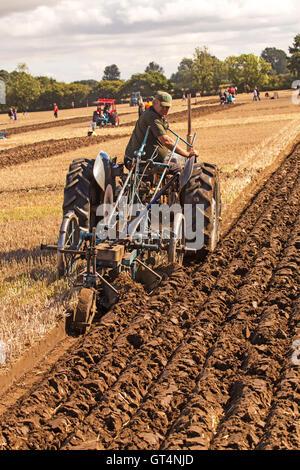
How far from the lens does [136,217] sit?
6613 millimetres

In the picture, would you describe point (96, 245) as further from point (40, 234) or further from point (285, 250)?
point (40, 234)

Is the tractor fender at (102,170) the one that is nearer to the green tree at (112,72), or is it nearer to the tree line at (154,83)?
the tree line at (154,83)

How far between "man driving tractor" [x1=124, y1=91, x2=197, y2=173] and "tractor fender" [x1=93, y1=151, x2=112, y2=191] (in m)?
0.31

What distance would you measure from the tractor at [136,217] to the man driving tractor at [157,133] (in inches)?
2.7

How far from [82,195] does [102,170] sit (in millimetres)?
374

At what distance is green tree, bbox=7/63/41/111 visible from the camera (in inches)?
2812

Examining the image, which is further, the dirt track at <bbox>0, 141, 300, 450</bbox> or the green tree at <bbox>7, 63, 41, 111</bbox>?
the green tree at <bbox>7, 63, 41, 111</bbox>

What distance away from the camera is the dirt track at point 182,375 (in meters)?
3.60

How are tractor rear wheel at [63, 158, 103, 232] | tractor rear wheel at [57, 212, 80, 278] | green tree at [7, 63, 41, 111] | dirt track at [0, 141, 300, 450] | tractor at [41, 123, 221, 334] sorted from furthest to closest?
green tree at [7, 63, 41, 111]
tractor rear wheel at [63, 158, 103, 232]
tractor at [41, 123, 221, 334]
tractor rear wheel at [57, 212, 80, 278]
dirt track at [0, 141, 300, 450]

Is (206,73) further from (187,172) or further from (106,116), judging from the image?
(187,172)

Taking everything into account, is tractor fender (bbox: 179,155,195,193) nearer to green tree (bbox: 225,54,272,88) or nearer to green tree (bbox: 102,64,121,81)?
green tree (bbox: 225,54,272,88)

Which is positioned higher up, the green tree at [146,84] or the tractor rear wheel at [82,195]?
the green tree at [146,84]

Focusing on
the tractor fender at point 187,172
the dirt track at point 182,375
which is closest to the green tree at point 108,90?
the tractor fender at point 187,172

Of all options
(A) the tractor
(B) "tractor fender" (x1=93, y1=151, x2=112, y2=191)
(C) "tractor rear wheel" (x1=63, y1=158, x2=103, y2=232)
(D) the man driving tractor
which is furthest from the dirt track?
(D) the man driving tractor
